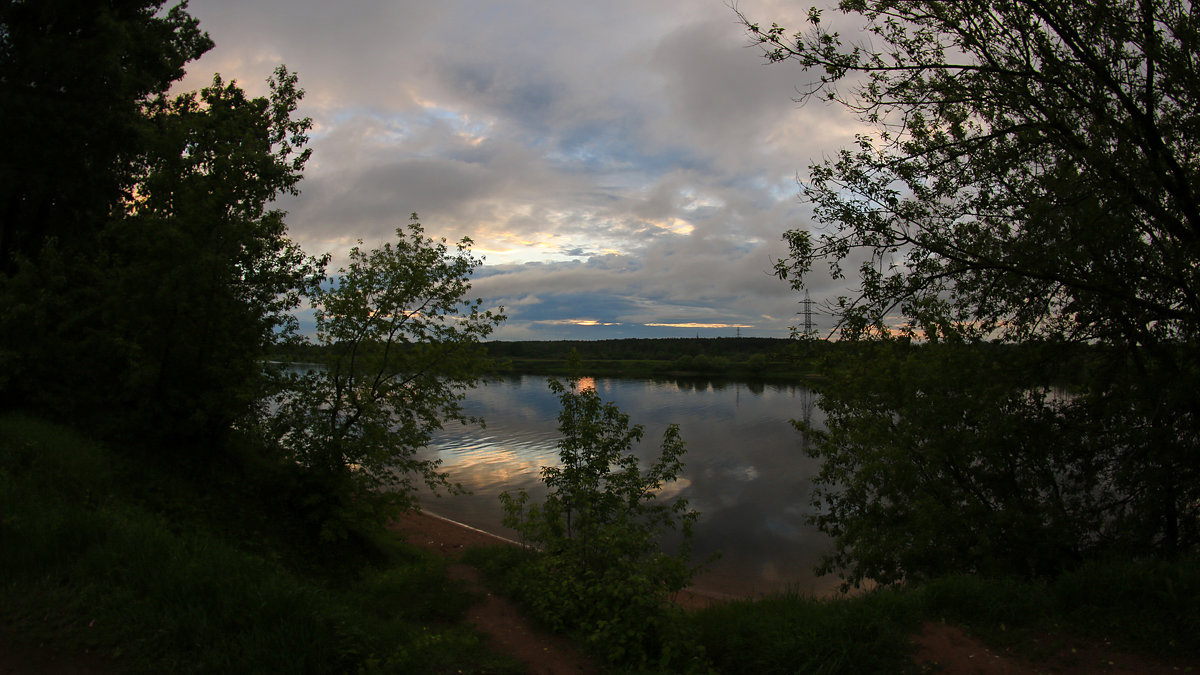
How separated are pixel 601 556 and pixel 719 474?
62.8 feet

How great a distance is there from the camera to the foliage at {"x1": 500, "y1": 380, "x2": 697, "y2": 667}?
6.58 metres

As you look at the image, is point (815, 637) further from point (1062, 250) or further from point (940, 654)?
point (1062, 250)

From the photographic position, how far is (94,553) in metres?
5.12

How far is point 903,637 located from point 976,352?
550 cm

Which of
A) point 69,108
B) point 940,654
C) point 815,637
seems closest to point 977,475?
point 940,654

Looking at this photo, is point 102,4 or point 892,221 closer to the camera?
point 892,221

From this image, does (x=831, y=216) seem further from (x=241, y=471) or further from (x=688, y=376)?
(x=688, y=376)

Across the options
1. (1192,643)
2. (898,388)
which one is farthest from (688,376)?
(1192,643)

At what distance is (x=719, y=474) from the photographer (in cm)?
2639

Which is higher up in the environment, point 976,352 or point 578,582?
point 976,352

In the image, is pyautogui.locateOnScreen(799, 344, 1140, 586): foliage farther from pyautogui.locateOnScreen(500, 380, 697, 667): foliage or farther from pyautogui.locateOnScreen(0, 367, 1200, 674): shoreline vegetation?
pyautogui.locateOnScreen(500, 380, 697, 667): foliage

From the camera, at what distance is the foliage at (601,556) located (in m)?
6.58

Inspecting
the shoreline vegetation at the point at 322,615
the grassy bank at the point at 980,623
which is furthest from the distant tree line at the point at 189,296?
the grassy bank at the point at 980,623

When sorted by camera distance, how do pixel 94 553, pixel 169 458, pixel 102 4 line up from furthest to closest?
pixel 102 4 → pixel 169 458 → pixel 94 553
